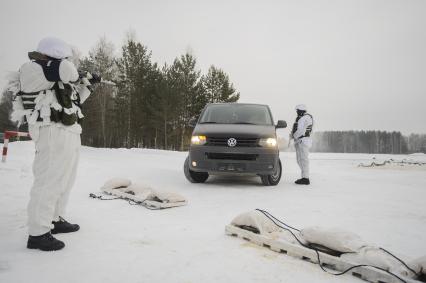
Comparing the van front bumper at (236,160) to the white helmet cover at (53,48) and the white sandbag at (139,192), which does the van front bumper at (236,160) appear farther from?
the white helmet cover at (53,48)

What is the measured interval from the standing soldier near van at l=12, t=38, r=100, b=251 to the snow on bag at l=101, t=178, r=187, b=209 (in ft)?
6.45

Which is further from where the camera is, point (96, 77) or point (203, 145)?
point (203, 145)

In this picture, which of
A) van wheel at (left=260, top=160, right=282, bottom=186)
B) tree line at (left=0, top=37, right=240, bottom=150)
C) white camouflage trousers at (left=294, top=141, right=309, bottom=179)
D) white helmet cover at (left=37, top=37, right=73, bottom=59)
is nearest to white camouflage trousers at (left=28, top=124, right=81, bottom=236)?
white helmet cover at (left=37, top=37, right=73, bottom=59)

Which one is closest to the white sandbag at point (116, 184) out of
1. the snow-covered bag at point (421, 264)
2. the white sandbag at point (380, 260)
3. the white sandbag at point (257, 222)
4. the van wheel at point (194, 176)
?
the van wheel at point (194, 176)

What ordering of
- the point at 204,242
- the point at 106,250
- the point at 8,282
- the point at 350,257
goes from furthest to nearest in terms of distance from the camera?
the point at 204,242 → the point at 106,250 → the point at 350,257 → the point at 8,282

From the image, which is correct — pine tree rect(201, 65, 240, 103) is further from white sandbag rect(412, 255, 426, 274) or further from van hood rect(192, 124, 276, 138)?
white sandbag rect(412, 255, 426, 274)

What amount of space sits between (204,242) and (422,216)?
3713 mm

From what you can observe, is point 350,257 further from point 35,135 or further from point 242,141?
point 242,141

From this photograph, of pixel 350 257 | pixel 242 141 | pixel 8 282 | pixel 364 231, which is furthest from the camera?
pixel 242 141

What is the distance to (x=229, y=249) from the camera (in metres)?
3.28

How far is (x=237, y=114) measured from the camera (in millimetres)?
8477

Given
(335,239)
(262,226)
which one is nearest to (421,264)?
(335,239)

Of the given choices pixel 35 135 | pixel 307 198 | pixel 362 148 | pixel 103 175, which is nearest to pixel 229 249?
pixel 35 135

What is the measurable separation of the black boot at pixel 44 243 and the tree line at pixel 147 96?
99.0ft
